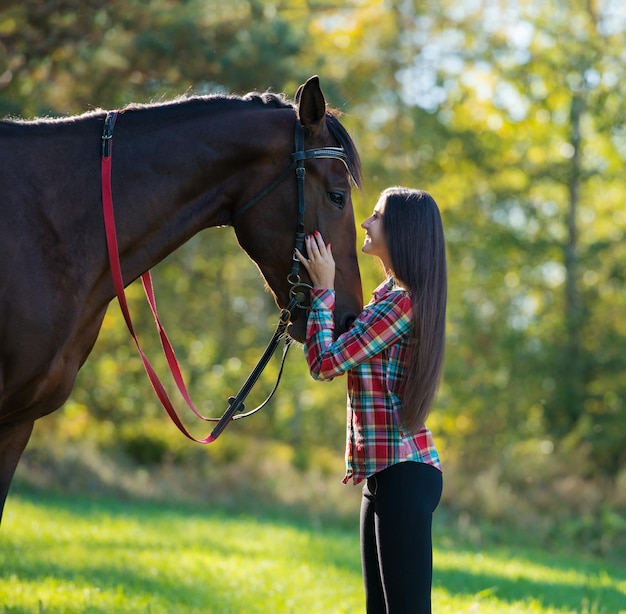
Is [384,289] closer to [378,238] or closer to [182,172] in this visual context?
[378,238]

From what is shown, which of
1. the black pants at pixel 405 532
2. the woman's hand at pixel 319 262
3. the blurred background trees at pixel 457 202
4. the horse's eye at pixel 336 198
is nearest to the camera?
the black pants at pixel 405 532

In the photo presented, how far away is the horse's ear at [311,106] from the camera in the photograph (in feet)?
10.1

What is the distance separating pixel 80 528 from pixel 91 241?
19.4 feet

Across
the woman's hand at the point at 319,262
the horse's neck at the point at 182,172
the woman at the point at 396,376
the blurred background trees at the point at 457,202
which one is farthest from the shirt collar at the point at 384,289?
the blurred background trees at the point at 457,202

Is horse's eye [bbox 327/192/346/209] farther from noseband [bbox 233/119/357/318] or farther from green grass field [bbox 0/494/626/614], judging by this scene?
green grass field [bbox 0/494/626/614]

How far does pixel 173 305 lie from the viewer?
1573cm

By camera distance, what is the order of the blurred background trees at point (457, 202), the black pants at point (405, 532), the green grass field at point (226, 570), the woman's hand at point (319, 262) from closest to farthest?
the black pants at point (405, 532) < the woman's hand at point (319, 262) < the green grass field at point (226, 570) < the blurred background trees at point (457, 202)

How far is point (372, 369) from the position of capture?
10.4ft

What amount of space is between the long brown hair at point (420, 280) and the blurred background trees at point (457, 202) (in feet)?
26.2

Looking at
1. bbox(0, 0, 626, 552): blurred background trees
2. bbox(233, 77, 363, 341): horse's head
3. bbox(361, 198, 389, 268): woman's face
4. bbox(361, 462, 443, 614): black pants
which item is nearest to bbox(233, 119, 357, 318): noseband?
bbox(233, 77, 363, 341): horse's head

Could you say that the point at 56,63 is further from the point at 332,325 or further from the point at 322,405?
the point at 332,325

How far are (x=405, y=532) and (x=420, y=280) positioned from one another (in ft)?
3.01

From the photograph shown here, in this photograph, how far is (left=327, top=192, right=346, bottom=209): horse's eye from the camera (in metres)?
3.23

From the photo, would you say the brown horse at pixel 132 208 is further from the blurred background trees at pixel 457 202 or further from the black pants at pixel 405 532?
the blurred background trees at pixel 457 202
